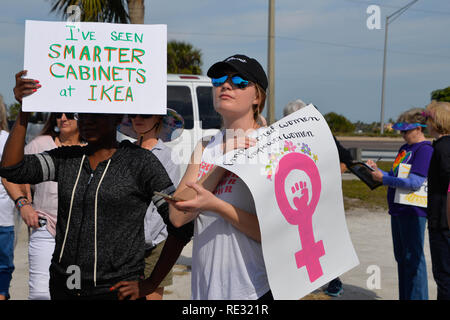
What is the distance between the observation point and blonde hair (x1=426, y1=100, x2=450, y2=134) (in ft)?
12.5

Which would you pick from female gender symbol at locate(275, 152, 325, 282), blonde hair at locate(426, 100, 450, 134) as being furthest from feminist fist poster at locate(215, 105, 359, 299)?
blonde hair at locate(426, 100, 450, 134)

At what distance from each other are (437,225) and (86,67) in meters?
3.05

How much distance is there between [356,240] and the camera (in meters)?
7.38

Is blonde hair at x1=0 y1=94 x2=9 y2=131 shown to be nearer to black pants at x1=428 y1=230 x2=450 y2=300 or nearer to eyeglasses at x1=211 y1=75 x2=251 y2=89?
eyeglasses at x1=211 y1=75 x2=251 y2=89

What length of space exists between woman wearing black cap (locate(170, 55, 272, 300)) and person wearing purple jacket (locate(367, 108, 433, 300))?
2350 mm

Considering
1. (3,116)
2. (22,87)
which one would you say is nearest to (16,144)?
(22,87)

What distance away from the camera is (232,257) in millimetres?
2127

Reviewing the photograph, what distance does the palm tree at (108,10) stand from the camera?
30.9 feet

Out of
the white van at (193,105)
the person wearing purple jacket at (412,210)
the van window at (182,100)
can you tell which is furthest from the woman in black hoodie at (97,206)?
the van window at (182,100)

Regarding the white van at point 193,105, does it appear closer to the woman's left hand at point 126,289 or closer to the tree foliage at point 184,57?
the woman's left hand at point 126,289

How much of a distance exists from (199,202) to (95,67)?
855 mm

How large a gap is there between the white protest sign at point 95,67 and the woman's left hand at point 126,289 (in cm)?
84

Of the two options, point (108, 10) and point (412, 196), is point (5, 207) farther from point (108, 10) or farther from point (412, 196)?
point (108, 10)
